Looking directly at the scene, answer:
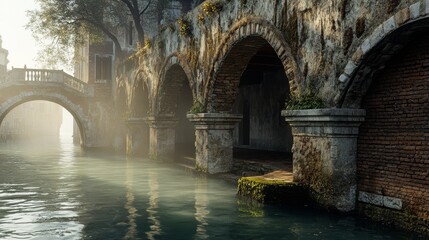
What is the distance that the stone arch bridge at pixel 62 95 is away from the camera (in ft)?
77.9

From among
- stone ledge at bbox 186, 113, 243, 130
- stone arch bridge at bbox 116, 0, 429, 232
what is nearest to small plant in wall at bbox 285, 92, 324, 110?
stone arch bridge at bbox 116, 0, 429, 232

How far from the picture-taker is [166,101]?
16.1 m

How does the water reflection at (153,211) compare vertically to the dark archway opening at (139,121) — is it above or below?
below

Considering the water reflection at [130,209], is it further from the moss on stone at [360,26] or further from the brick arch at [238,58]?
the moss on stone at [360,26]

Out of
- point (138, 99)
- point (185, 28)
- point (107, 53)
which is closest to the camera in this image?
point (185, 28)

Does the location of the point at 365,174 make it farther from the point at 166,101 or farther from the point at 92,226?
the point at 166,101

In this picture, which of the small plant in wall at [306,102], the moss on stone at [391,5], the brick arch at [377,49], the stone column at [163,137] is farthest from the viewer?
the stone column at [163,137]

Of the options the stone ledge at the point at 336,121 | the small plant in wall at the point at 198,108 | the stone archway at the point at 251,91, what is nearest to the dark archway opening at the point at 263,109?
the stone archway at the point at 251,91

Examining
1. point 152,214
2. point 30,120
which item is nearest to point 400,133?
point 152,214

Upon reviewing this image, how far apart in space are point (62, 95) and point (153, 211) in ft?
63.6

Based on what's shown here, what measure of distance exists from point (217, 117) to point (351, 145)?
495cm

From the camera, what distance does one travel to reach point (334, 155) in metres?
7.04

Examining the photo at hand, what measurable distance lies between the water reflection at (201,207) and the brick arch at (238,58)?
7.24 ft

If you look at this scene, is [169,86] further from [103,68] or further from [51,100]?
[103,68]
